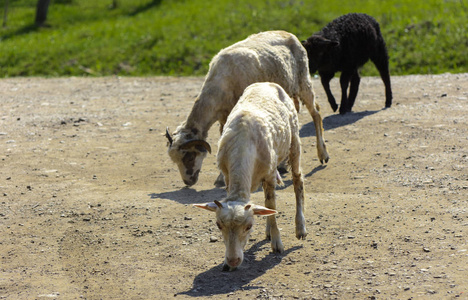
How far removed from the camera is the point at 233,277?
6160mm

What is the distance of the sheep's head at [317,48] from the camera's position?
12.4 metres

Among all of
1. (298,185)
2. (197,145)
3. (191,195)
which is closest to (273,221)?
(298,185)

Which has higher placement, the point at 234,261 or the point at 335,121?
the point at 234,261

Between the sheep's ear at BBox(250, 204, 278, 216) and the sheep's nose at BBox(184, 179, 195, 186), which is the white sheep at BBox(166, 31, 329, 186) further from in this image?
the sheep's ear at BBox(250, 204, 278, 216)

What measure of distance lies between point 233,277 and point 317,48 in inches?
286

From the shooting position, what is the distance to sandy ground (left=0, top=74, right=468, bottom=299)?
238 inches

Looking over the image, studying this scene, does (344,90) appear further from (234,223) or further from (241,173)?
(234,223)

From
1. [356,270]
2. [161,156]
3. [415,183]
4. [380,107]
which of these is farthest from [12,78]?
[356,270]

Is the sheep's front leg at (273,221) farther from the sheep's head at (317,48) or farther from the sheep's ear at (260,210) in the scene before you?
the sheep's head at (317,48)

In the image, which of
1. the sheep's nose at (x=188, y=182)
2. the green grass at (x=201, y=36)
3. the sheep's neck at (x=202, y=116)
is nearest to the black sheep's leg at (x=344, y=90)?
the sheep's neck at (x=202, y=116)

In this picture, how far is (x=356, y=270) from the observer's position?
6137 millimetres

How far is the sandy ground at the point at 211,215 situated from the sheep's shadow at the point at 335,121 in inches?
1.6

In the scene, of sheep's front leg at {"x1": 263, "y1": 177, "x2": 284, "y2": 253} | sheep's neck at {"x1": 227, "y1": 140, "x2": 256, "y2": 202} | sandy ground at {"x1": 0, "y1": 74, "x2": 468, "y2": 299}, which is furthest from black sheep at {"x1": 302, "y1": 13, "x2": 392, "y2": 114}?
sheep's neck at {"x1": 227, "y1": 140, "x2": 256, "y2": 202}

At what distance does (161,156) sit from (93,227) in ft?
10.6
